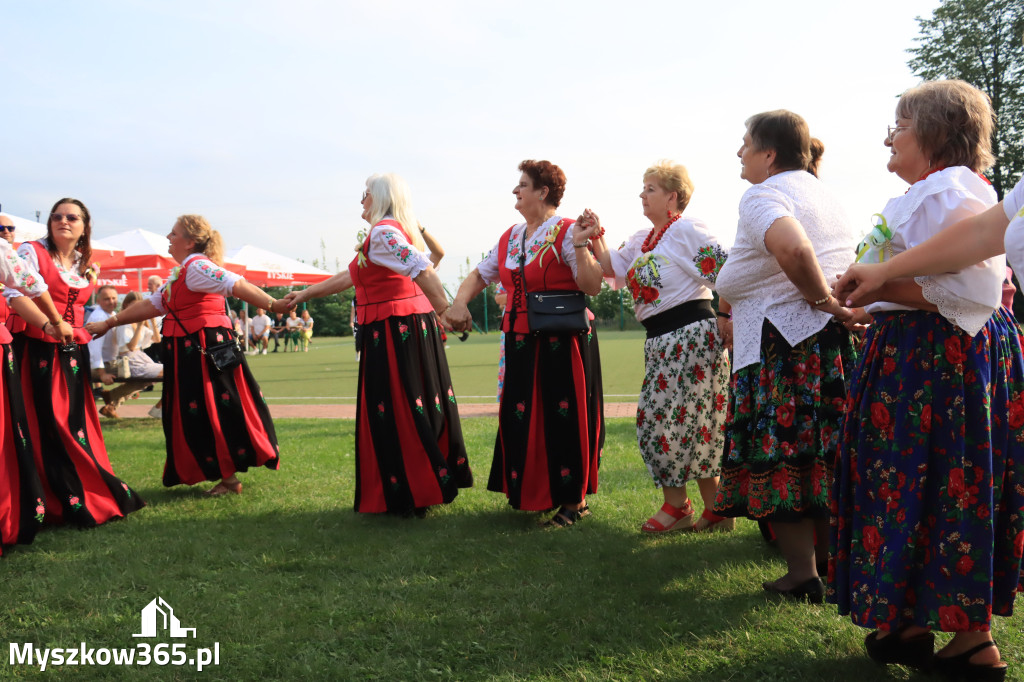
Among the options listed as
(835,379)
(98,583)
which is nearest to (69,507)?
(98,583)

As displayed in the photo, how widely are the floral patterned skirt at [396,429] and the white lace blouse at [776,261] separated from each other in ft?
7.31

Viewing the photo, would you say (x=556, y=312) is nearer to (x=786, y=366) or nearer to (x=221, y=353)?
(x=786, y=366)

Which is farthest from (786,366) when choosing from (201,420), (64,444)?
(64,444)

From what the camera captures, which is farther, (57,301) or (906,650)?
(57,301)

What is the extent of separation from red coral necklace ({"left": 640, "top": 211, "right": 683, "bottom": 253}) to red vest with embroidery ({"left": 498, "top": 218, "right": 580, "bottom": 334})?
453 millimetres

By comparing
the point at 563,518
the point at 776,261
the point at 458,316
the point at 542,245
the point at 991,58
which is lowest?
the point at 563,518

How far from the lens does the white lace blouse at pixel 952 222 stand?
96.6 inches

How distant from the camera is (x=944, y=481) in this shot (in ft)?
8.13

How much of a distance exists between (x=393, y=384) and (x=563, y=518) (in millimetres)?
1327

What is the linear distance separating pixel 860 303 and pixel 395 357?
3.08 meters

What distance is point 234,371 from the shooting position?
584 centimetres

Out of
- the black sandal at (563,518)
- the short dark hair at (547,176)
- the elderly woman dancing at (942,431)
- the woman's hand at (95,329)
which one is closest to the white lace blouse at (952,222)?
the elderly woman dancing at (942,431)

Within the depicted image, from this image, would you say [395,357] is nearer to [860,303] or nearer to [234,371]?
[234,371]

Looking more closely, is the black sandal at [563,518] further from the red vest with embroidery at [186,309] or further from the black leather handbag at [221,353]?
the red vest with embroidery at [186,309]
